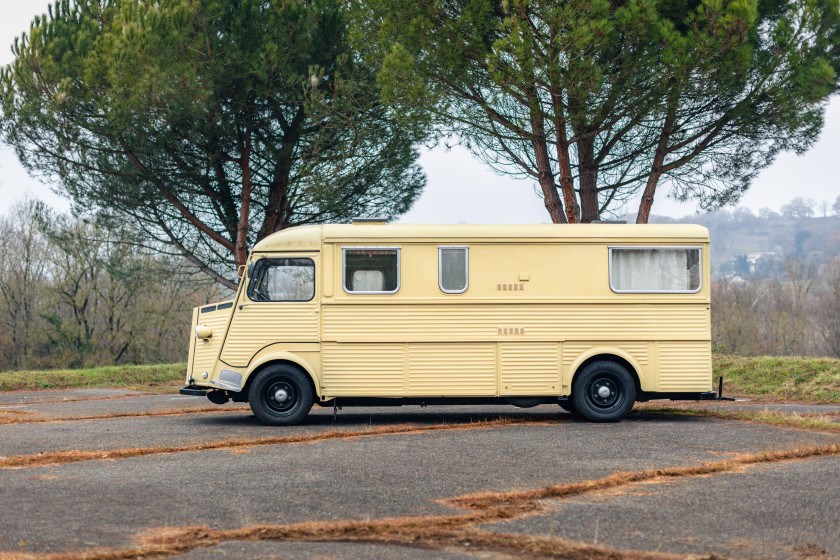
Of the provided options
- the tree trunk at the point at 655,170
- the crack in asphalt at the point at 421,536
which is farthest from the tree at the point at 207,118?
the crack in asphalt at the point at 421,536

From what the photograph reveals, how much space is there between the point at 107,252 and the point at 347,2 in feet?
40.7

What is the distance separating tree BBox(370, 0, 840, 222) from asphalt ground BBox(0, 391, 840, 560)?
263 inches

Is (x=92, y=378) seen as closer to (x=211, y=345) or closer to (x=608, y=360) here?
(x=211, y=345)

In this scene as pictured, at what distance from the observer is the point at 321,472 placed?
292 inches

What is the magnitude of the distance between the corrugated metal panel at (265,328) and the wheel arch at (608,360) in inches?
133

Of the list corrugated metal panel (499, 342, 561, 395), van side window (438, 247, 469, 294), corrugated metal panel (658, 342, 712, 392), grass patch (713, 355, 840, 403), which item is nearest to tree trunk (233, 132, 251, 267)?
van side window (438, 247, 469, 294)

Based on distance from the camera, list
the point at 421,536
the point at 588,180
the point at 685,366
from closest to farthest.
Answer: the point at 421,536, the point at 685,366, the point at 588,180

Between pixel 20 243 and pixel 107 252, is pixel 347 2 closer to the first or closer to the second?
pixel 107 252

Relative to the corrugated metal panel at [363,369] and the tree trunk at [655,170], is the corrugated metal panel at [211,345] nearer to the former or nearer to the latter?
the corrugated metal panel at [363,369]

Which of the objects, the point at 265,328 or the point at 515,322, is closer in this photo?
the point at 265,328

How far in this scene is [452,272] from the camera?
37.1 ft

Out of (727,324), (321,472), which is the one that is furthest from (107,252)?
(727,324)

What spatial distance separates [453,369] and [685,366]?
303cm

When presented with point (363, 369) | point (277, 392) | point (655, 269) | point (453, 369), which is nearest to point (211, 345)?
point (277, 392)
